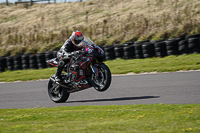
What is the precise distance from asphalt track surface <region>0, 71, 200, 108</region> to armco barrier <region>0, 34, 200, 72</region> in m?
4.89

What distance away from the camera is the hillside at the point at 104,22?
22828 millimetres

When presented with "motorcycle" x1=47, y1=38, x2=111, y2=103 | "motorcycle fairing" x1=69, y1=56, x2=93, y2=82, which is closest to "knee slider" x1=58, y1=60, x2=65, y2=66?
"motorcycle" x1=47, y1=38, x2=111, y2=103

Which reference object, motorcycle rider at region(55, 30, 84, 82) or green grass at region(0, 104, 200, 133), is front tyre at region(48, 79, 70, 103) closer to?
motorcycle rider at region(55, 30, 84, 82)

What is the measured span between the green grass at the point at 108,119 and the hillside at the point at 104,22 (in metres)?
14.5

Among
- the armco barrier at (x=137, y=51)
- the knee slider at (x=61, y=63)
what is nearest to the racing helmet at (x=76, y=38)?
the knee slider at (x=61, y=63)

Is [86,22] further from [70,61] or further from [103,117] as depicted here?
[103,117]

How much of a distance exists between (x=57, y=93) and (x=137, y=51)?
8701 mm

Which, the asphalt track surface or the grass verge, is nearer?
the asphalt track surface

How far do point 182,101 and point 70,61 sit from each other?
10.3 ft

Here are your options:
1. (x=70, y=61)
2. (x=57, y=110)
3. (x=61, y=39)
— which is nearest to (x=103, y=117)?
(x=57, y=110)

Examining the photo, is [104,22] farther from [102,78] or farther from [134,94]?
[102,78]

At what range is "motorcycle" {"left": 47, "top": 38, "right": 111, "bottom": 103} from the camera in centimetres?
784

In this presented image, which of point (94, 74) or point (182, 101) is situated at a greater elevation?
point (94, 74)

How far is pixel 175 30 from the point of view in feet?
69.8
